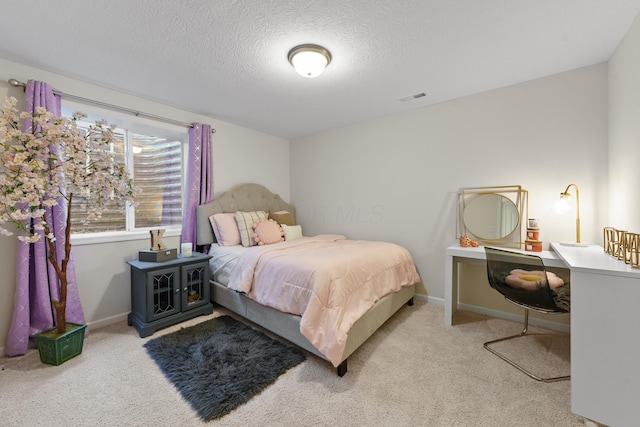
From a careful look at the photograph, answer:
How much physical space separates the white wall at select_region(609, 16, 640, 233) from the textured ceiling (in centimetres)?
17

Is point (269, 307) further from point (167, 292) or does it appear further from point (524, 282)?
point (524, 282)

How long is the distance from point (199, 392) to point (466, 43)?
9.50 feet

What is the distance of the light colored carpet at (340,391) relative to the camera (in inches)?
54.2

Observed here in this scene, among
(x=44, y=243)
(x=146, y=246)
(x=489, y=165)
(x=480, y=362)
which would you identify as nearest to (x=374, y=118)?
(x=489, y=165)

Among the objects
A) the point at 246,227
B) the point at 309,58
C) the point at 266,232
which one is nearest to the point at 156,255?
the point at 246,227

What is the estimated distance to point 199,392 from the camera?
1553 mm

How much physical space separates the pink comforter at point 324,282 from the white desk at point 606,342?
1.20 meters

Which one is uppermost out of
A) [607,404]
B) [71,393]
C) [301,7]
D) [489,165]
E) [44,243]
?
[301,7]

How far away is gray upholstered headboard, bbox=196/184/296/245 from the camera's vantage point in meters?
3.04

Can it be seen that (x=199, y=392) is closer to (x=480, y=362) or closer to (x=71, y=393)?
(x=71, y=393)

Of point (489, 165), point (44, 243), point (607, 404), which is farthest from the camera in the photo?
point (489, 165)

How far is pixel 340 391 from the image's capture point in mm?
1580

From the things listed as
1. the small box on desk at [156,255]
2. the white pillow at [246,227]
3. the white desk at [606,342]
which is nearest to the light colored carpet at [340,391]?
the white desk at [606,342]

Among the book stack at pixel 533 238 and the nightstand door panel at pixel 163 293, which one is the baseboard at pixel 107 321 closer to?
the nightstand door panel at pixel 163 293
